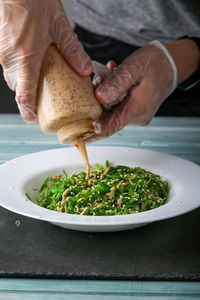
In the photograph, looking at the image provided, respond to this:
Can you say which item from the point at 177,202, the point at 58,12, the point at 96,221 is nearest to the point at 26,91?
the point at 58,12

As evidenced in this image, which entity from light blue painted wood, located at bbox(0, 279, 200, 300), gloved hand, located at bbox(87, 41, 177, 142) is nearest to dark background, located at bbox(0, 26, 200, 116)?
gloved hand, located at bbox(87, 41, 177, 142)

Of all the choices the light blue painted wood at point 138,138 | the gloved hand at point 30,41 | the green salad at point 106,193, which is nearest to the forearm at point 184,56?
the light blue painted wood at point 138,138

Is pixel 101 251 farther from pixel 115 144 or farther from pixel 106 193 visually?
pixel 115 144

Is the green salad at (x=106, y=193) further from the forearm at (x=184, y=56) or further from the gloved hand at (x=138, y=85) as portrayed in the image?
the forearm at (x=184, y=56)

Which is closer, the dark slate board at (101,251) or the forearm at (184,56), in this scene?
the dark slate board at (101,251)

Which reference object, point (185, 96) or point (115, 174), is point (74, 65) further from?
point (185, 96)

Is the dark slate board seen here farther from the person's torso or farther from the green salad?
the person's torso

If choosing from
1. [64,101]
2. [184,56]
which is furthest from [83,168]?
[184,56]
